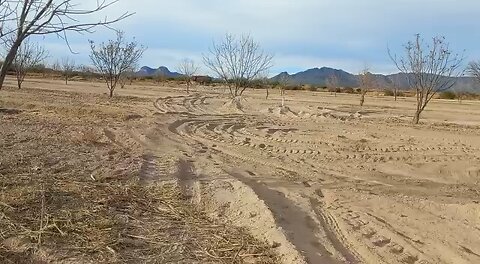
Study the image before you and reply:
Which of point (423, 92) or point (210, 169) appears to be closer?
point (210, 169)

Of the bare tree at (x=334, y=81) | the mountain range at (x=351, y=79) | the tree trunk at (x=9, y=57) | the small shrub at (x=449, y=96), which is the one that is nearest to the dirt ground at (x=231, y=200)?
the tree trunk at (x=9, y=57)

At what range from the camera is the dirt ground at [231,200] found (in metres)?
4.56

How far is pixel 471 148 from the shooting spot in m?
12.2

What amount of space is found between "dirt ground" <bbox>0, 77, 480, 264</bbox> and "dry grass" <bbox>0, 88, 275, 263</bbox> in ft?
0.06

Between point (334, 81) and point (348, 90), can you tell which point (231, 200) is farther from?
point (348, 90)

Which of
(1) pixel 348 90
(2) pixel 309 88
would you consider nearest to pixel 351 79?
(1) pixel 348 90

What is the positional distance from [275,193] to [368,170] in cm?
305

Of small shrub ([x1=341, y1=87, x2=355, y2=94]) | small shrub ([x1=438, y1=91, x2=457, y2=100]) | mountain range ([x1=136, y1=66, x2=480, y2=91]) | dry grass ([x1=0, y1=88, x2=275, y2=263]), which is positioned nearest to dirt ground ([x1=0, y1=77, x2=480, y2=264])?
dry grass ([x1=0, y1=88, x2=275, y2=263])

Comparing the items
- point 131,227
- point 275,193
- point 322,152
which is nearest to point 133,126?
point 322,152

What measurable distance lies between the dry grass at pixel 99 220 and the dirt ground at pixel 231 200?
0.02m

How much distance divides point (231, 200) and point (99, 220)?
179 centimetres

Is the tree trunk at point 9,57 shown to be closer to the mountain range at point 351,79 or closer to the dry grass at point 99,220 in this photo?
the dry grass at point 99,220

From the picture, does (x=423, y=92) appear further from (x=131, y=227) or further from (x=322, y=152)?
(x=131, y=227)

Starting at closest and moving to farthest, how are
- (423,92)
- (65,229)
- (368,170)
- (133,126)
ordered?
(65,229) → (368,170) → (133,126) → (423,92)
